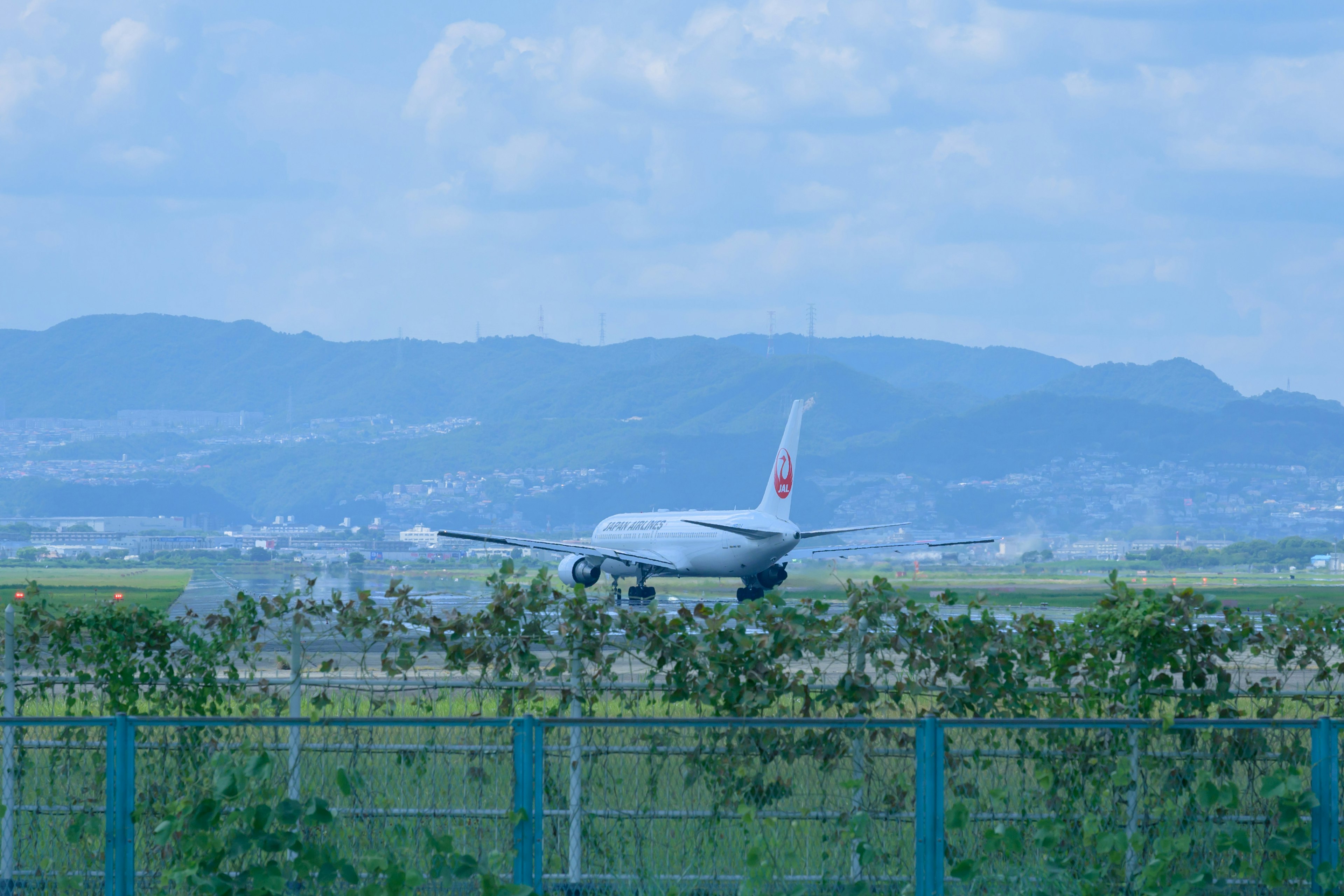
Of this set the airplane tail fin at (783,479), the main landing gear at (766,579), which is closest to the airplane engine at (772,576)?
the main landing gear at (766,579)

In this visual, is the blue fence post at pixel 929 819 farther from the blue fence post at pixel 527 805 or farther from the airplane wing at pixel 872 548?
the airplane wing at pixel 872 548

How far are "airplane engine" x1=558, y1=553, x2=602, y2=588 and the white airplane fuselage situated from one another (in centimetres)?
52

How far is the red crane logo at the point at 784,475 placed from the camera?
58.9m

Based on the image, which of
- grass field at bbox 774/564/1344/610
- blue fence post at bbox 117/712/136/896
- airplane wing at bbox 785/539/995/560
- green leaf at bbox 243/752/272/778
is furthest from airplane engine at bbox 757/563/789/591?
green leaf at bbox 243/752/272/778

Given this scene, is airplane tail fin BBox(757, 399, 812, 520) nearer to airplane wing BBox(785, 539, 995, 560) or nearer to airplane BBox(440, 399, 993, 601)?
airplane BBox(440, 399, 993, 601)

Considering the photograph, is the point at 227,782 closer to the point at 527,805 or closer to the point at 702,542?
the point at 527,805

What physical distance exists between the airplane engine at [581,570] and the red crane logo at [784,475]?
A: 25.5ft

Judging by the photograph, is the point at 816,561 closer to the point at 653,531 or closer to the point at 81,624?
the point at 653,531

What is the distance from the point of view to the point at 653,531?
194ft

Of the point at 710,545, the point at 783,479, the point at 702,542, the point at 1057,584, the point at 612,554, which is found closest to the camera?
the point at 710,545

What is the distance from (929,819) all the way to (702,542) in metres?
46.4

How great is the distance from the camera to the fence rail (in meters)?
10.3

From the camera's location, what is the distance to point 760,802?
1120 cm

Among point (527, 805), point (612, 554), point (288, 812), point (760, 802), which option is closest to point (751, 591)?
point (612, 554)
